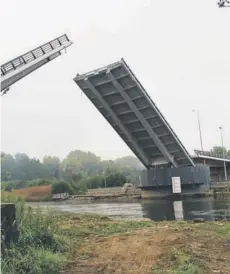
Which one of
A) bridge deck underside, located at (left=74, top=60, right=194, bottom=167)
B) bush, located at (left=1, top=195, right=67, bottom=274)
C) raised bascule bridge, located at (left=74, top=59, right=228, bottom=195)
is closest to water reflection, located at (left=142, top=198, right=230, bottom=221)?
bridge deck underside, located at (left=74, top=60, right=194, bottom=167)

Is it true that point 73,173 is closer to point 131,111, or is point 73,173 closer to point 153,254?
point 131,111

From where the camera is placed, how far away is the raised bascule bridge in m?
22.0

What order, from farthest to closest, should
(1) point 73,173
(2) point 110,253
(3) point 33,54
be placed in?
1. (1) point 73,173
2. (3) point 33,54
3. (2) point 110,253

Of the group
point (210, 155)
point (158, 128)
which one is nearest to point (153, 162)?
point (158, 128)

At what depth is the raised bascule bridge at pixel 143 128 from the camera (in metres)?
22.0

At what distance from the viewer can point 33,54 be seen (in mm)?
19406

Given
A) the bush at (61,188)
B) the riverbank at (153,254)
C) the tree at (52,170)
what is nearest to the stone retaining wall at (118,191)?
the bush at (61,188)

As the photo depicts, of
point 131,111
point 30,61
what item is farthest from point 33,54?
point 131,111

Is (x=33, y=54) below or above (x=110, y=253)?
above

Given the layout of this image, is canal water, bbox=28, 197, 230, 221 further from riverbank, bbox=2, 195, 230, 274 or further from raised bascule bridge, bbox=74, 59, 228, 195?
raised bascule bridge, bbox=74, 59, 228, 195

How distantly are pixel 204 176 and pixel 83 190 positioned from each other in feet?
80.0

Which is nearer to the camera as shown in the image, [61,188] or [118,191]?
[118,191]

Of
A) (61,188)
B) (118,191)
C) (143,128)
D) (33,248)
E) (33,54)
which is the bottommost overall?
(33,248)

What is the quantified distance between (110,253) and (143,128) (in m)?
20.8
